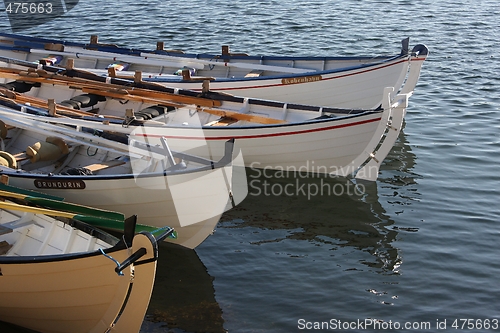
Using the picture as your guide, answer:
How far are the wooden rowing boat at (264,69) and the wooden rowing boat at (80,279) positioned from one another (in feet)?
20.4

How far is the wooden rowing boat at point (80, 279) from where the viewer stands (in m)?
7.19

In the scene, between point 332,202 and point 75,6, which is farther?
point 75,6

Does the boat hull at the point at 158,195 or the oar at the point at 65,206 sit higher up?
the oar at the point at 65,206

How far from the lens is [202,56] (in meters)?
15.9

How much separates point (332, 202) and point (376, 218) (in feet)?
2.84

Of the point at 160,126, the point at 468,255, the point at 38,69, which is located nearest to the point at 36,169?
the point at 160,126

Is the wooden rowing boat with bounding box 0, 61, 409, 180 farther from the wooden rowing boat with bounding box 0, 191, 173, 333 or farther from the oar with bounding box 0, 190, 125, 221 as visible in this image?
the wooden rowing boat with bounding box 0, 191, 173, 333

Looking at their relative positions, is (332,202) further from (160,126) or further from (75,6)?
(75,6)

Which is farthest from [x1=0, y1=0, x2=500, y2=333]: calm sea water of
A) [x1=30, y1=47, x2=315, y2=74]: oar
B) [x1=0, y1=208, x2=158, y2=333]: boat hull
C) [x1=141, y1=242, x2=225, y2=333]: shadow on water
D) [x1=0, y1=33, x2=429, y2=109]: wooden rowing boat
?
[x1=30, y1=47, x2=315, y2=74]: oar

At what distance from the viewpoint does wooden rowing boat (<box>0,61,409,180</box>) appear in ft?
38.0

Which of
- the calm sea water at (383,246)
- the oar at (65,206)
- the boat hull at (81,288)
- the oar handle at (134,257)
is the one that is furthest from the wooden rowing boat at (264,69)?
the oar handle at (134,257)

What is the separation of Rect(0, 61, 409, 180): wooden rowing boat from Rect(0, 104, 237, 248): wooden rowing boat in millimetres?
475

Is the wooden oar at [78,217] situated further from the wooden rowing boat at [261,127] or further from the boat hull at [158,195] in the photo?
the wooden rowing boat at [261,127]

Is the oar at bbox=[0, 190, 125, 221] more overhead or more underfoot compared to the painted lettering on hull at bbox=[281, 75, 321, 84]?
more underfoot
